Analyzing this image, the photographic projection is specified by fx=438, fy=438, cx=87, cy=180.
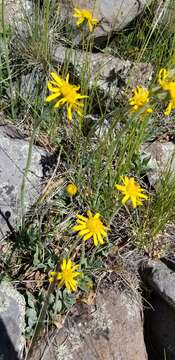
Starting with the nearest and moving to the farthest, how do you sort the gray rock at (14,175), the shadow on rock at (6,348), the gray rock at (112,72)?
the shadow on rock at (6,348)
the gray rock at (14,175)
the gray rock at (112,72)

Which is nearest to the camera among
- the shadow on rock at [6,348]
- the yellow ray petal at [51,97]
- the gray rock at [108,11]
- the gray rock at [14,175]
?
the yellow ray petal at [51,97]

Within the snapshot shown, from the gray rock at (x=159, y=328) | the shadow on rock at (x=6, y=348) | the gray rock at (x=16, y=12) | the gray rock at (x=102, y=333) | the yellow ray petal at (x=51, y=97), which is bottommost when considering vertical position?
the gray rock at (x=159, y=328)

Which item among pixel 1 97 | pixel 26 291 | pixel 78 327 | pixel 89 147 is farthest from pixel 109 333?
pixel 1 97

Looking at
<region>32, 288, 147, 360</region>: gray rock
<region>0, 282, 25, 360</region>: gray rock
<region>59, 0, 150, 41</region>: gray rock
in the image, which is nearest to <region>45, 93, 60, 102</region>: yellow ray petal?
<region>0, 282, 25, 360</region>: gray rock

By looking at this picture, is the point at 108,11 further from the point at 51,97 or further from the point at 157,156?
the point at 51,97

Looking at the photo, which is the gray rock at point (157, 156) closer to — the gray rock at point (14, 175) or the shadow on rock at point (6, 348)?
the gray rock at point (14, 175)

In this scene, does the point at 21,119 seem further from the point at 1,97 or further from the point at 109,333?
the point at 109,333

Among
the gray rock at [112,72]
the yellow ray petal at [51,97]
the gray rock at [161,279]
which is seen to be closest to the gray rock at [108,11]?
the gray rock at [112,72]

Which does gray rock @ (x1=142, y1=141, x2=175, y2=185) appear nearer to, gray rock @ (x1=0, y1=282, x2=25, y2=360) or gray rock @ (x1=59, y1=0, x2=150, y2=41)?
gray rock @ (x1=59, y1=0, x2=150, y2=41)

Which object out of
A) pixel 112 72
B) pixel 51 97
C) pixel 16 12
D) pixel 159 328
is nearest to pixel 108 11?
pixel 112 72
